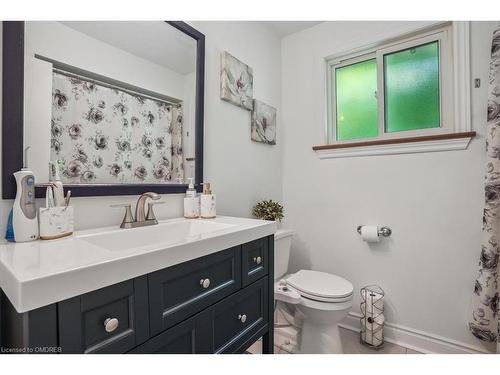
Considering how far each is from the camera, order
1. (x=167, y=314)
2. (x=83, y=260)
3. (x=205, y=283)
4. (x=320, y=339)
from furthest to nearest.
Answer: (x=320, y=339) → (x=205, y=283) → (x=167, y=314) → (x=83, y=260)

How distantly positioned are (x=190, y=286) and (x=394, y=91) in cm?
188

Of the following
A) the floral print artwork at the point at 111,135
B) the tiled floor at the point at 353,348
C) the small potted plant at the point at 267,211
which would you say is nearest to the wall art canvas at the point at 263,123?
the small potted plant at the point at 267,211

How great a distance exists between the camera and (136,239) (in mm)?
997

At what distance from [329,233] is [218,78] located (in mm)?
1360

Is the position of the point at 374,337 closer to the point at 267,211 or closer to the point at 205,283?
the point at 267,211

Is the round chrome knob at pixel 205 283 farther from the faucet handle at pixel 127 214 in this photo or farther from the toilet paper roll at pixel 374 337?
the toilet paper roll at pixel 374 337

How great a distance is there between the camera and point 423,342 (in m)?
1.56

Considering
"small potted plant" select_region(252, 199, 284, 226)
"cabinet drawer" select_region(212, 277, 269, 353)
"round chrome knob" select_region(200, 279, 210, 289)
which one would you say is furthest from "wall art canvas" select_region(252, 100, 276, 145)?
"round chrome knob" select_region(200, 279, 210, 289)

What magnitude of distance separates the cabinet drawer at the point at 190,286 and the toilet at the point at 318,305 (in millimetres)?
624

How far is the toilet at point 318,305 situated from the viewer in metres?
1.34

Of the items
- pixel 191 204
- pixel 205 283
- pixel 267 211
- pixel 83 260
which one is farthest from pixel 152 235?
pixel 267 211

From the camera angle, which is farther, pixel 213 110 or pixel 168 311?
pixel 213 110
